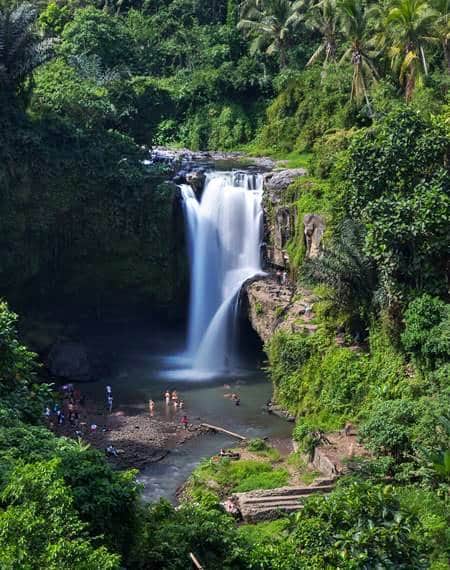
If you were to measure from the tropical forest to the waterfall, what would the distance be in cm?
9

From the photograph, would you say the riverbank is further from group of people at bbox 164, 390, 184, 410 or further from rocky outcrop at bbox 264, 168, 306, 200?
rocky outcrop at bbox 264, 168, 306, 200

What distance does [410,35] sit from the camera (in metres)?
30.4

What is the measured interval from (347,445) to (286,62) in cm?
3313

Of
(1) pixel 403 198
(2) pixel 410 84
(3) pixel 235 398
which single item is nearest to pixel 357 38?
(2) pixel 410 84

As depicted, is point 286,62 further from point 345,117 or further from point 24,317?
point 24,317

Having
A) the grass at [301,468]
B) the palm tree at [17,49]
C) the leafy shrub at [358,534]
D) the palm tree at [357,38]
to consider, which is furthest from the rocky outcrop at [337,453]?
the palm tree at [17,49]

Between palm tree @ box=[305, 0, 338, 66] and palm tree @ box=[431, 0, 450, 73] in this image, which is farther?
palm tree @ box=[305, 0, 338, 66]

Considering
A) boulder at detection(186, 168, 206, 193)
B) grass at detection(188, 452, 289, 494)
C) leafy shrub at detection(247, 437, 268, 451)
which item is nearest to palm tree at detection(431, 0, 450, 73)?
boulder at detection(186, 168, 206, 193)

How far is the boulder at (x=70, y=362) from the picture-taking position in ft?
100

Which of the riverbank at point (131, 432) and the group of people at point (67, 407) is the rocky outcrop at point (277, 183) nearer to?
the riverbank at point (131, 432)

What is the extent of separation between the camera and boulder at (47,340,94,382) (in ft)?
100

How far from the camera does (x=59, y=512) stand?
9.84 meters

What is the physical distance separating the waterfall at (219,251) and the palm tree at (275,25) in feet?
57.9

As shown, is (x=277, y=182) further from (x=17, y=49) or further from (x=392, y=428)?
(x=392, y=428)
